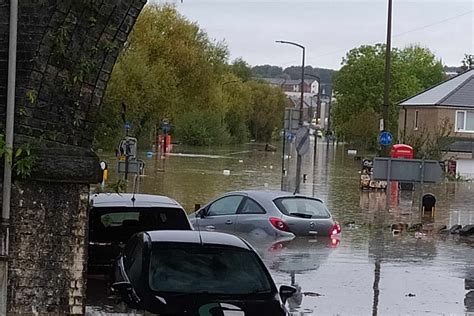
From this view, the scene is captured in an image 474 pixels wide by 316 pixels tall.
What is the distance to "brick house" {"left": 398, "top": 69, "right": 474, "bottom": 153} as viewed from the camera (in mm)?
70562

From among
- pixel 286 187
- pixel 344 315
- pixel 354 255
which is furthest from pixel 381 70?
pixel 344 315

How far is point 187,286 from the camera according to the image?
947cm

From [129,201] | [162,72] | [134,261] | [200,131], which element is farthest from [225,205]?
[200,131]

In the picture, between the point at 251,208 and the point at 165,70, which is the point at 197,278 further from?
the point at 165,70

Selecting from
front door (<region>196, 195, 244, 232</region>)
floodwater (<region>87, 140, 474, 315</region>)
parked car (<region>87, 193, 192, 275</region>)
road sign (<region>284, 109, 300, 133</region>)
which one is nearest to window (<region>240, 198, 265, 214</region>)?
front door (<region>196, 195, 244, 232</region>)

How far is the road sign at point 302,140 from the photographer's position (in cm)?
2959

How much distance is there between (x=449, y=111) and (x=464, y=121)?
4.48 ft

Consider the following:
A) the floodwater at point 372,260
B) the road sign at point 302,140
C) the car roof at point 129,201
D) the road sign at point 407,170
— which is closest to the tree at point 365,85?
the floodwater at point 372,260

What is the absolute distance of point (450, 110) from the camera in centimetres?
7106

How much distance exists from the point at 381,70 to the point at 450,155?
48712mm

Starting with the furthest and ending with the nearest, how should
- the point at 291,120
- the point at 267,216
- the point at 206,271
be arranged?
the point at 291,120 < the point at 267,216 < the point at 206,271

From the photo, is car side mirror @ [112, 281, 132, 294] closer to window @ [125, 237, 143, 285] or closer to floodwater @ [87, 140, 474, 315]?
window @ [125, 237, 143, 285]

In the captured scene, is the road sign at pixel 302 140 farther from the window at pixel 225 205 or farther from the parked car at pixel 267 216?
the window at pixel 225 205

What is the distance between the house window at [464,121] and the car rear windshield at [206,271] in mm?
63038
